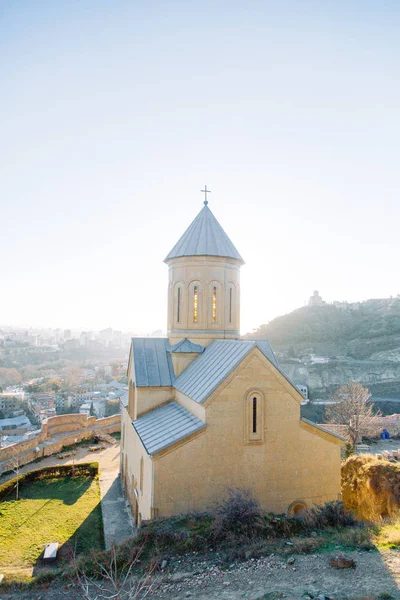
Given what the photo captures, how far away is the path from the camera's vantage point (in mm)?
9258

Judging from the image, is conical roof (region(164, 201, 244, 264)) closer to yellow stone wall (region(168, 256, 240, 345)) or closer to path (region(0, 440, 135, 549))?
yellow stone wall (region(168, 256, 240, 345))

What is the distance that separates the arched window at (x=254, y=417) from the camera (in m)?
8.27

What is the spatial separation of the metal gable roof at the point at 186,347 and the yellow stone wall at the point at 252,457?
3183 millimetres

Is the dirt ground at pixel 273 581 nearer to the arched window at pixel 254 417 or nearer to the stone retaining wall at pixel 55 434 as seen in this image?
the arched window at pixel 254 417

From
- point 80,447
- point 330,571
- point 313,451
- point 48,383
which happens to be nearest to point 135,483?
point 313,451

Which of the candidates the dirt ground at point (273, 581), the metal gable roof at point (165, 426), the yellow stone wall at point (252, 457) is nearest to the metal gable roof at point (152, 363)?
the metal gable roof at point (165, 426)

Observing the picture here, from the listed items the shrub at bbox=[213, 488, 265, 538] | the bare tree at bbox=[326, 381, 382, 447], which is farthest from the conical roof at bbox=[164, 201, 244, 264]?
the bare tree at bbox=[326, 381, 382, 447]

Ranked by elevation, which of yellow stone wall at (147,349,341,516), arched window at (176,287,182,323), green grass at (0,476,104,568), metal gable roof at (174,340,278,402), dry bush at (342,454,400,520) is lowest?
green grass at (0,476,104,568)

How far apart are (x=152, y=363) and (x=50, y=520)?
15.6 feet

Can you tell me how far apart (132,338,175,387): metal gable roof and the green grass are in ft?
12.1

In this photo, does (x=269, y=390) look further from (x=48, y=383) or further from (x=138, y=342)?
(x=48, y=383)

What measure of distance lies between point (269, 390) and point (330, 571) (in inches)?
142

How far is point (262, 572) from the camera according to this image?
17.9ft

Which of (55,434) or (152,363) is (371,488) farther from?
(55,434)
